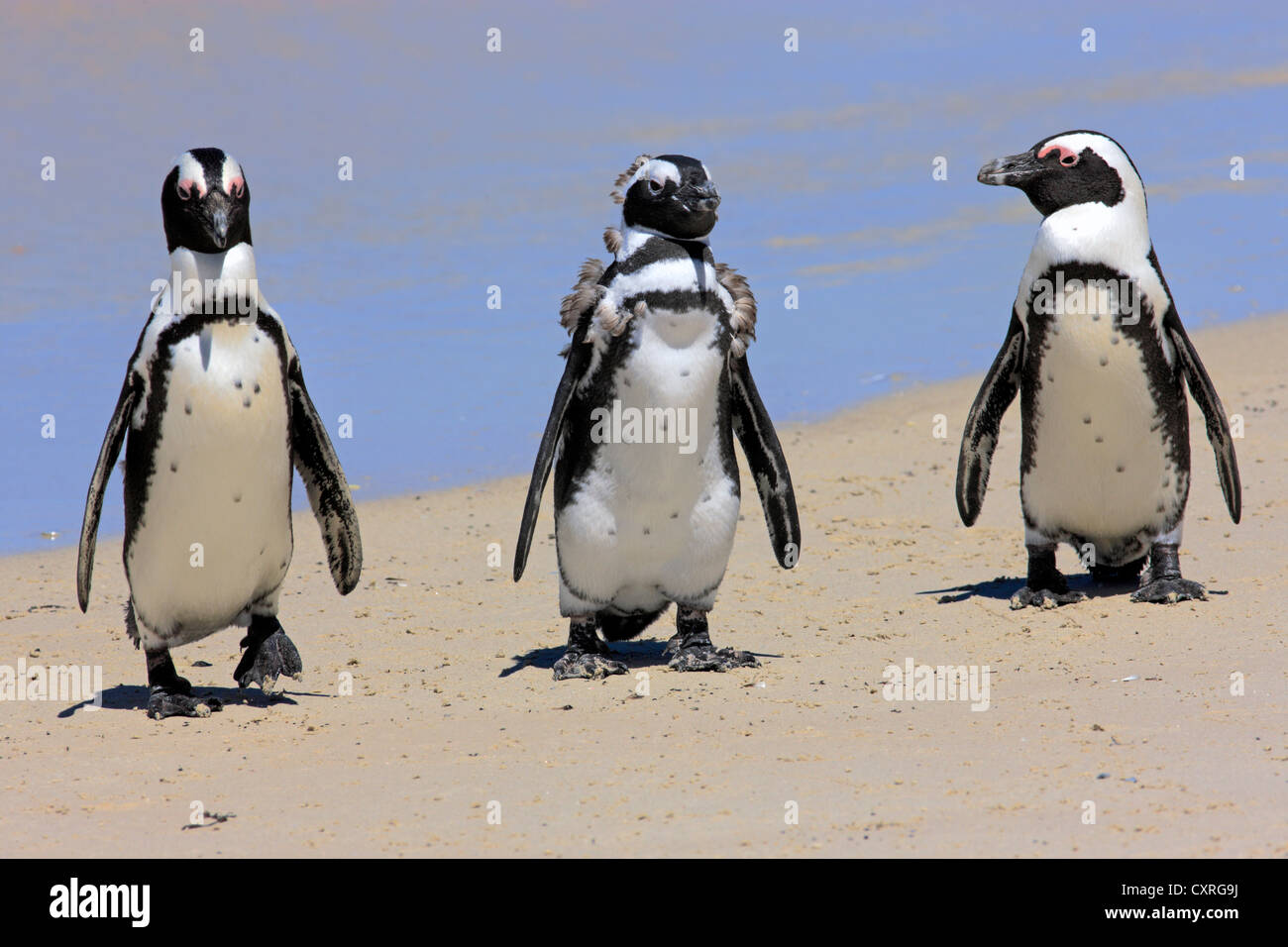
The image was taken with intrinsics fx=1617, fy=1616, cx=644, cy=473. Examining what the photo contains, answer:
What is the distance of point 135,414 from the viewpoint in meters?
5.07

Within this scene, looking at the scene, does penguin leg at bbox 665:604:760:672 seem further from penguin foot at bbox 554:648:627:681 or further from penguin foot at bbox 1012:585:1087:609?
penguin foot at bbox 1012:585:1087:609

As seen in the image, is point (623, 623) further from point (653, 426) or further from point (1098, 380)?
point (1098, 380)

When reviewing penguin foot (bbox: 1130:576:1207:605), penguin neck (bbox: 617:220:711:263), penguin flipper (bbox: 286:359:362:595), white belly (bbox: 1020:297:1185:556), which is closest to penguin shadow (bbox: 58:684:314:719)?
penguin flipper (bbox: 286:359:362:595)

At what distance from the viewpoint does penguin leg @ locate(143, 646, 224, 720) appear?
5223 millimetres

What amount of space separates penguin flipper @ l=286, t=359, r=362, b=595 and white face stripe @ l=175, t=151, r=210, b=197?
24.6 inches

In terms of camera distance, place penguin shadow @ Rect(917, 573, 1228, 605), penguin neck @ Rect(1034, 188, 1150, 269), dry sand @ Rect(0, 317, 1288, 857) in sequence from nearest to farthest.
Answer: dry sand @ Rect(0, 317, 1288, 857), penguin neck @ Rect(1034, 188, 1150, 269), penguin shadow @ Rect(917, 573, 1228, 605)

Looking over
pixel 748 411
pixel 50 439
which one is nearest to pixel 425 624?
pixel 748 411

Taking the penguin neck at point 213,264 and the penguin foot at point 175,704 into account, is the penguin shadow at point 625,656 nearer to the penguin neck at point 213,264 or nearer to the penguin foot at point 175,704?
the penguin foot at point 175,704

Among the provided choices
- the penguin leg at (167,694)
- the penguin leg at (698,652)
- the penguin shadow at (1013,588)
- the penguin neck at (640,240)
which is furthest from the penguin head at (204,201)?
the penguin shadow at (1013,588)

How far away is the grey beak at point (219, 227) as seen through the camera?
16.2 feet

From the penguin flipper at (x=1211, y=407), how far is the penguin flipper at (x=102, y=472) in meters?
3.71

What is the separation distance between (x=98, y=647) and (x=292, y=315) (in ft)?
24.9

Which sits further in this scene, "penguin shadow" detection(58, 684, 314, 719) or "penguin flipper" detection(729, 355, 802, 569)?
"penguin flipper" detection(729, 355, 802, 569)
